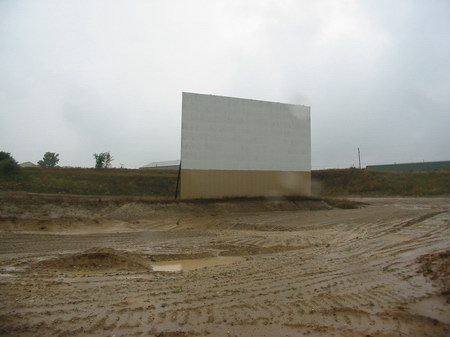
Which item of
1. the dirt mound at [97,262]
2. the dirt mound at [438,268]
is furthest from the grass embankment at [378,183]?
the dirt mound at [97,262]

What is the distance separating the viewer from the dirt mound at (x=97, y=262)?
35.4 ft

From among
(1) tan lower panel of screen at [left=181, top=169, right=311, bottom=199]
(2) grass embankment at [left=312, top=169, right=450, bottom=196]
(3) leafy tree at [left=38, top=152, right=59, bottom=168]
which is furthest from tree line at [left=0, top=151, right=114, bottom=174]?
(2) grass embankment at [left=312, top=169, right=450, bottom=196]

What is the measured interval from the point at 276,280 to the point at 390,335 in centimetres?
326

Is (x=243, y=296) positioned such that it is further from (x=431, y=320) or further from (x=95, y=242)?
(x=95, y=242)

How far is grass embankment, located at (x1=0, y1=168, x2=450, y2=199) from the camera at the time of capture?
35.7 meters

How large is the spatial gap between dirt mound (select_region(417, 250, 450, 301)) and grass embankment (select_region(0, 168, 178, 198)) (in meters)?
28.9

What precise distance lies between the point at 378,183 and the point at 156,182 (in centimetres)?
3014

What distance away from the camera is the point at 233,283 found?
330 inches

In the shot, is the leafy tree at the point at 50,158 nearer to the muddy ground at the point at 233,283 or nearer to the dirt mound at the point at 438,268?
the muddy ground at the point at 233,283

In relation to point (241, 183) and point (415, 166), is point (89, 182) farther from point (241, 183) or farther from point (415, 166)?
point (415, 166)

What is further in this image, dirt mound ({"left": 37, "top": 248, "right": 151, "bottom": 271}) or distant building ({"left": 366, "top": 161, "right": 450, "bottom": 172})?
distant building ({"left": 366, "top": 161, "right": 450, "bottom": 172})

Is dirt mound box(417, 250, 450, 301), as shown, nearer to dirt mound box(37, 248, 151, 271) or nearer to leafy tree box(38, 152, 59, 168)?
dirt mound box(37, 248, 151, 271)

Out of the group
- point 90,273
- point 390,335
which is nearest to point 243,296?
point 390,335

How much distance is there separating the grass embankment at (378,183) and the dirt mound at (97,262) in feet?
146
